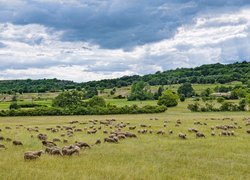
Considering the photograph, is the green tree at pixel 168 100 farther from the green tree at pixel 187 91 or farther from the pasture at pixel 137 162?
the pasture at pixel 137 162

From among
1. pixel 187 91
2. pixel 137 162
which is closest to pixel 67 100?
pixel 187 91

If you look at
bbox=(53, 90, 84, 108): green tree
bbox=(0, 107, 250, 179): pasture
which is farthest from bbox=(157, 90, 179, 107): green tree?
bbox=(0, 107, 250, 179): pasture

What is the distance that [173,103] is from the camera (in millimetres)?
114562

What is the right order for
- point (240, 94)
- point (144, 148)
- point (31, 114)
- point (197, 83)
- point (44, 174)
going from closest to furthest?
point (44, 174) < point (144, 148) < point (31, 114) < point (240, 94) < point (197, 83)

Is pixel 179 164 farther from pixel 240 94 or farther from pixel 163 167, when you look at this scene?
pixel 240 94

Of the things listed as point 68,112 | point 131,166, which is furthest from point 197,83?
point 131,166

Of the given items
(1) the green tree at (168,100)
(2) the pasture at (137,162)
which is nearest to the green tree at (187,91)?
(1) the green tree at (168,100)

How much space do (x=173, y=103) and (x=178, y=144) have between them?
89241 mm

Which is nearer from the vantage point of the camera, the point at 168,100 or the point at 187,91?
the point at 168,100

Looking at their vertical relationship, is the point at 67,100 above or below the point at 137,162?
above

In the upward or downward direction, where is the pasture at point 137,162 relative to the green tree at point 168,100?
downward

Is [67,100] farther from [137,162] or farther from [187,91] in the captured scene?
[137,162]

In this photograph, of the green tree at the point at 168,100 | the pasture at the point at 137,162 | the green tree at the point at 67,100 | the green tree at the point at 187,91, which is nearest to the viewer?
the pasture at the point at 137,162

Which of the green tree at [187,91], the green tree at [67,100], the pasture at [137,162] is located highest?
the green tree at [187,91]
